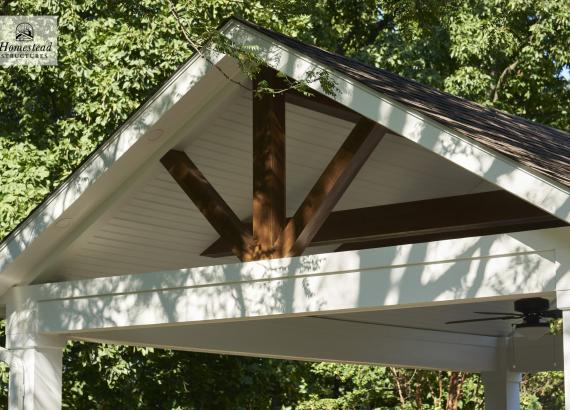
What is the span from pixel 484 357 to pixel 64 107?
225 inches

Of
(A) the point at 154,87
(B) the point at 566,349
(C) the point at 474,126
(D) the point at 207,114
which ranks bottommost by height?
(B) the point at 566,349

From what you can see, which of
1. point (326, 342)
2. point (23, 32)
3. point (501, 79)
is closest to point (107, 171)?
point (326, 342)

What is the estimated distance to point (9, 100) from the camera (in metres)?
13.0

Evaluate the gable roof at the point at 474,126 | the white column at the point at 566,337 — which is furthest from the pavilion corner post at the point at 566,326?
the gable roof at the point at 474,126

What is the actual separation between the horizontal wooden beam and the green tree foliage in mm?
2764

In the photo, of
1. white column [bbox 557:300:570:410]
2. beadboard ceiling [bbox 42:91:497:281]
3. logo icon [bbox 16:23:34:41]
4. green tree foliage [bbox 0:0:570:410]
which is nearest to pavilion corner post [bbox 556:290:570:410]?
white column [bbox 557:300:570:410]

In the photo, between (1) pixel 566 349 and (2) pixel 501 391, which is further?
(2) pixel 501 391

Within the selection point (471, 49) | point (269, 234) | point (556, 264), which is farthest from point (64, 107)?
point (556, 264)

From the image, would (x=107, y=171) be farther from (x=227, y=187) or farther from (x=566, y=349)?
(x=566, y=349)

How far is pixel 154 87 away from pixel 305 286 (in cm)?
639

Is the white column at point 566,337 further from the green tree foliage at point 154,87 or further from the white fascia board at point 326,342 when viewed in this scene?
the green tree foliage at point 154,87

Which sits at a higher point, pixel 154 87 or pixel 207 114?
pixel 154 87

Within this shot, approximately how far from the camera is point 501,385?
1118 cm

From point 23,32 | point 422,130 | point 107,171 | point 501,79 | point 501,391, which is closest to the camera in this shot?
point 422,130
